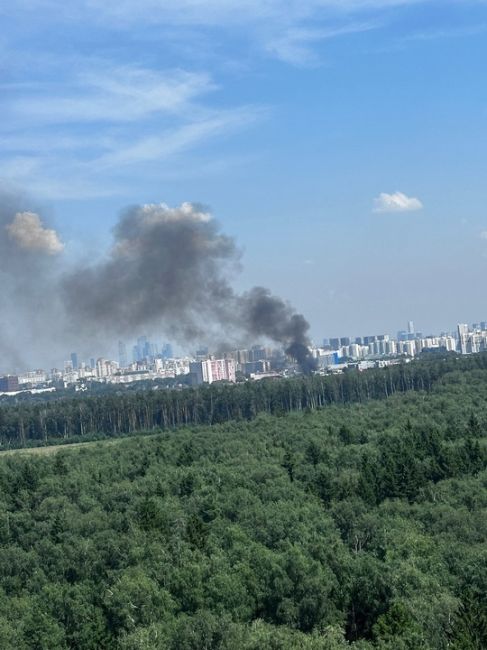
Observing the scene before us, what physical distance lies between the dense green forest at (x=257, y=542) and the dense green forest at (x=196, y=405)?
2994 cm

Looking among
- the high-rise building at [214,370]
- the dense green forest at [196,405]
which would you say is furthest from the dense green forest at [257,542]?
the high-rise building at [214,370]

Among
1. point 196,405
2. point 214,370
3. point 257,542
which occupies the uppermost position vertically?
point 214,370

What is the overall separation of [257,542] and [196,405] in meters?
59.4

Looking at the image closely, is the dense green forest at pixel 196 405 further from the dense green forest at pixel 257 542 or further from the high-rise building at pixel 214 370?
the high-rise building at pixel 214 370

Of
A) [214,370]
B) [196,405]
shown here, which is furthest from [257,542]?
[214,370]

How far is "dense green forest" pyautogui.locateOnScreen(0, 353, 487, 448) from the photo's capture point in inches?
3654

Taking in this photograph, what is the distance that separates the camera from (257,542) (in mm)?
35312

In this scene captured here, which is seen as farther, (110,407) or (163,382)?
(163,382)

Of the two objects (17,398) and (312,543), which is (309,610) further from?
(17,398)

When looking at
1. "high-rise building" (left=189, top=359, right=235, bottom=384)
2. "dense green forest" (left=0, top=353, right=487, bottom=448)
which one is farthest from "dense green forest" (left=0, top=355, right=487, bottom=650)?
"high-rise building" (left=189, top=359, right=235, bottom=384)

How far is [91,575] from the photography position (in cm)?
3456

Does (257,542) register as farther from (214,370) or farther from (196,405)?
(214,370)

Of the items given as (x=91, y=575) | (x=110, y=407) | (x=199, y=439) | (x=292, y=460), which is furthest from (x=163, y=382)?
(x=91, y=575)

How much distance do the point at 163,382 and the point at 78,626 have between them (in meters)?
152
